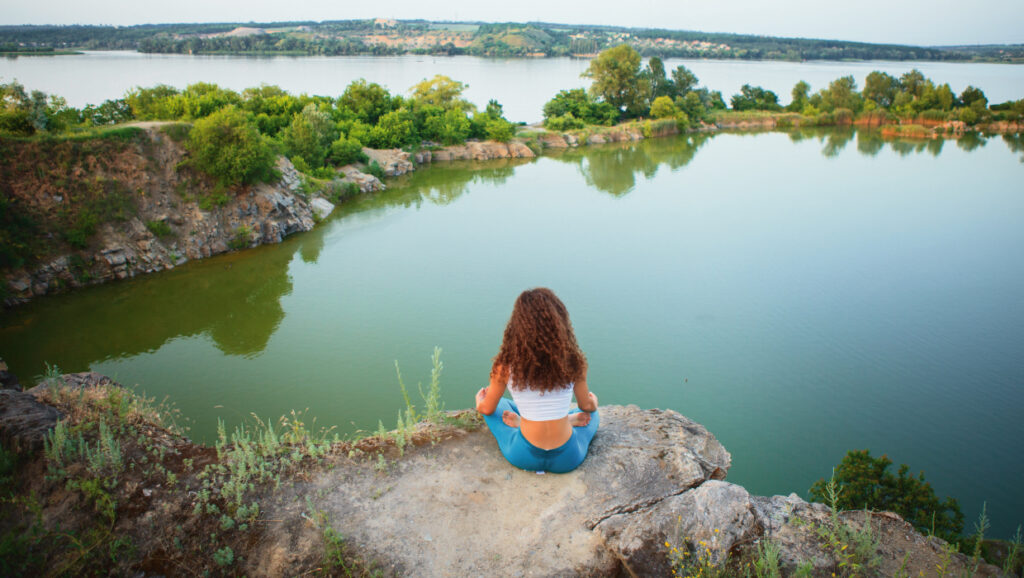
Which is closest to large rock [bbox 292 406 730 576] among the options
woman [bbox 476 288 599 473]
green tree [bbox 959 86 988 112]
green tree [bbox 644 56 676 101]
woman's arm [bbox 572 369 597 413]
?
woman [bbox 476 288 599 473]

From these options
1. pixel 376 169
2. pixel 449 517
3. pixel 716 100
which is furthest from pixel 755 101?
pixel 449 517

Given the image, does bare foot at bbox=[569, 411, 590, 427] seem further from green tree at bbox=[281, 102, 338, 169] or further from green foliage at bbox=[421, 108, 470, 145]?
green foliage at bbox=[421, 108, 470, 145]

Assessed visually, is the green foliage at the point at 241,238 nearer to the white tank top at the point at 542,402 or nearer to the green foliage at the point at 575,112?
the white tank top at the point at 542,402

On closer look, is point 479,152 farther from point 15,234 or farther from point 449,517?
point 449,517

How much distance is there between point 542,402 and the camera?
367 cm

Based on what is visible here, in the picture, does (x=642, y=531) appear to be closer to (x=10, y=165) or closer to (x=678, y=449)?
(x=678, y=449)

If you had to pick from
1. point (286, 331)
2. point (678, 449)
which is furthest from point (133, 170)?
point (678, 449)

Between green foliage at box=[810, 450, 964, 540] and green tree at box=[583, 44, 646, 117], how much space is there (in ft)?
132

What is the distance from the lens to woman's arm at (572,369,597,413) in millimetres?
3785

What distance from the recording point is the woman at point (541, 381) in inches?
143

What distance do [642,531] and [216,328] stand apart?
963 cm

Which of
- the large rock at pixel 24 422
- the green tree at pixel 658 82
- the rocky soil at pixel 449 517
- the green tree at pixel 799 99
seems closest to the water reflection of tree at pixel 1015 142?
the green tree at pixel 799 99

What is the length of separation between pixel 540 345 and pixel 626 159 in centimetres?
2804

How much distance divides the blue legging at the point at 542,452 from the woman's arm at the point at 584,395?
0.56 ft
